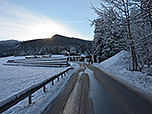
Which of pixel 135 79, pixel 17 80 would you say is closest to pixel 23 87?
pixel 17 80

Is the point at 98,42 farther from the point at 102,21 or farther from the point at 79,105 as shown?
the point at 79,105

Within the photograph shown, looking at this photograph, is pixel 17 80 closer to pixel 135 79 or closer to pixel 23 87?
pixel 23 87

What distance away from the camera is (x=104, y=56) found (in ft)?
102

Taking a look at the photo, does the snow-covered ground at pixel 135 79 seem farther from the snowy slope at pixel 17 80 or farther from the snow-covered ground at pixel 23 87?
the snowy slope at pixel 17 80

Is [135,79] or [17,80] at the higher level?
[135,79]

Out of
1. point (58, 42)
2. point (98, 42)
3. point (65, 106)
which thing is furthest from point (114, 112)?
point (58, 42)

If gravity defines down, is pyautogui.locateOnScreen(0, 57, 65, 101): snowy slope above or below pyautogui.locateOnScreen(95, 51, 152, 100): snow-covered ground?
below

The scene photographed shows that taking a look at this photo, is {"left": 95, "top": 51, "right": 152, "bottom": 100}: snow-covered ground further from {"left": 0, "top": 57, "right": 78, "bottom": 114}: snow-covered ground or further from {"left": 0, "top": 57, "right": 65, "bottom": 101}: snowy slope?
{"left": 0, "top": 57, "right": 65, "bottom": 101}: snowy slope

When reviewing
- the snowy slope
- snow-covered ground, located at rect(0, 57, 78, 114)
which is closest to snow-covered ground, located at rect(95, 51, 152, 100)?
snow-covered ground, located at rect(0, 57, 78, 114)

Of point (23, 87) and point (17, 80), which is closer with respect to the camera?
point (23, 87)

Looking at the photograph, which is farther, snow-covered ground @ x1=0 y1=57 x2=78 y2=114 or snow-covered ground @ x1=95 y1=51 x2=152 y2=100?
snow-covered ground @ x1=95 y1=51 x2=152 y2=100

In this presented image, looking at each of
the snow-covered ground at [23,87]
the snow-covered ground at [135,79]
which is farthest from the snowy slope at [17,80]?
the snow-covered ground at [135,79]

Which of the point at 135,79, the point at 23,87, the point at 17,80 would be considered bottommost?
the point at 17,80

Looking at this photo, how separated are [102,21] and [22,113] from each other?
25.5 feet
